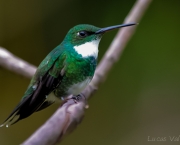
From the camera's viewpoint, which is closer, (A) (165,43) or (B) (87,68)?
(B) (87,68)

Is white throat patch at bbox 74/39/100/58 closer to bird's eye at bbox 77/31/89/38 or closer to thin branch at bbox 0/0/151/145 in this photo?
bird's eye at bbox 77/31/89/38

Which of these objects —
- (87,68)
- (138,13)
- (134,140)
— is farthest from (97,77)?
(134,140)

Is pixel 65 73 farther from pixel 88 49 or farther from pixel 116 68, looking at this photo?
pixel 116 68

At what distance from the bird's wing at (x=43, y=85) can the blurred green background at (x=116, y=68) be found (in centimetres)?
123

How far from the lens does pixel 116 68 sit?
9.59ft

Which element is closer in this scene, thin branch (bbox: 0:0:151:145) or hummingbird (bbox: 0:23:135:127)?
thin branch (bbox: 0:0:151:145)

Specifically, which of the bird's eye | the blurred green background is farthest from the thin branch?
the blurred green background

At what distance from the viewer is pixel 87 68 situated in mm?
1414

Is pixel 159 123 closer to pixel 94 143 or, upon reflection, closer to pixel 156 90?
pixel 156 90

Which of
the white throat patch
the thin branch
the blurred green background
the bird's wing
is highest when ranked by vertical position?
the blurred green background

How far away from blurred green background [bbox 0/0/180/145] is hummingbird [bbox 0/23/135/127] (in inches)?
48.7

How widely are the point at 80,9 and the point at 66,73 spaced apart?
1496 millimetres

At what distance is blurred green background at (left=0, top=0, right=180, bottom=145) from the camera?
Answer: 8.63 feet

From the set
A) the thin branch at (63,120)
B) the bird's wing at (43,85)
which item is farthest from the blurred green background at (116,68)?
the bird's wing at (43,85)
